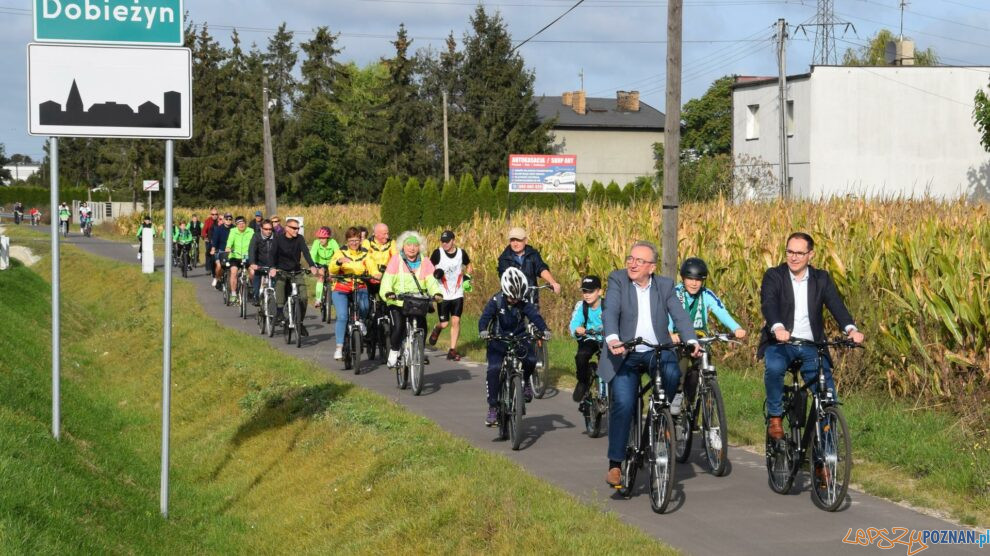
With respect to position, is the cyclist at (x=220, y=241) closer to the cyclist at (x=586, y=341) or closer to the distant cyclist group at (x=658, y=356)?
the distant cyclist group at (x=658, y=356)

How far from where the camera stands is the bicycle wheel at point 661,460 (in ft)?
26.6

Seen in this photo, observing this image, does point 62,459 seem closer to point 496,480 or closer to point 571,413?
point 496,480

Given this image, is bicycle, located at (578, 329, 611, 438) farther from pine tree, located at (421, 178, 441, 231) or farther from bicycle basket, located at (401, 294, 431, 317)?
pine tree, located at (421, 178, 441, 231)

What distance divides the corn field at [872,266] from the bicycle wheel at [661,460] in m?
3.79

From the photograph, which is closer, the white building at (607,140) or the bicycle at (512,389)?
the bicycle at (512,389)

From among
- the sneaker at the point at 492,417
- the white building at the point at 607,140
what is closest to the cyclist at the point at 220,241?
the sneaker at the point at 492,417

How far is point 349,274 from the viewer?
52.6 ft

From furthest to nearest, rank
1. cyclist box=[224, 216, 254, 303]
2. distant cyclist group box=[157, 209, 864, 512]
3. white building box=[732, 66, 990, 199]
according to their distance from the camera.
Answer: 1. white building box=[732, 66, 990, 199]
2. cyclist box=[224, 216, 254, 303]
3. distant cyclist group box=[157, 209, 864, 512]

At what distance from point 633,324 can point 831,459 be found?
155 centimetres

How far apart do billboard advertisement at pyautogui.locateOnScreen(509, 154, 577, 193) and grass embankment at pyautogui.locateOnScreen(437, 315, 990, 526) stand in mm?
19771

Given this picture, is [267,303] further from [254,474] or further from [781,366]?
[781,366]

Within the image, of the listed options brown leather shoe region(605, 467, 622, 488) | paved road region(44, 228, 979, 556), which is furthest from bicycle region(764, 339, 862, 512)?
brown leather shoe region(605, 467, 622, 488)

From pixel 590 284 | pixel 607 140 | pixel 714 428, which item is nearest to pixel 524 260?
pixel 590 284

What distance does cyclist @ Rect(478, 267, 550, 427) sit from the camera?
37.6 feet
